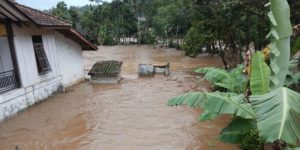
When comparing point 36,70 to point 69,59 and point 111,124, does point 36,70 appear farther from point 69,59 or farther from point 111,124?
point 111,124

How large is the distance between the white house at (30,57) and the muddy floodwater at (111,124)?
0.56m

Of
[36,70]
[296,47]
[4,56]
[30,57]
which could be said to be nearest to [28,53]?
[30,57]

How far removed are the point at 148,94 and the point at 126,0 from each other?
125 ft

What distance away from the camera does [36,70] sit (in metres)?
14.0

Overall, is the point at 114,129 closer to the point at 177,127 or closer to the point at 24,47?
the point at 177,127

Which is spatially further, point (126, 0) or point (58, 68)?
point (126, 0)

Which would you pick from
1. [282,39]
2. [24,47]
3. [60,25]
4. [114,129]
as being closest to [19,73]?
[24,47]

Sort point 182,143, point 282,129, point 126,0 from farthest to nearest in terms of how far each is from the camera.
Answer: point 126,0
point 182,143
point 282,129

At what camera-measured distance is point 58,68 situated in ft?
52.8

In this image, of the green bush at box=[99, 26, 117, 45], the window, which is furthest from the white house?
the green bush at box=[99, 26, 117, 45]

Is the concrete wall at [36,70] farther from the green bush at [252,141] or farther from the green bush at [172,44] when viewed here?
the green bush at [172,44]

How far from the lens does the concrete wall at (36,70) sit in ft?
40.4

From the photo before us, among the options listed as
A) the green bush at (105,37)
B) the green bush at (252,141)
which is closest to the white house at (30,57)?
the green bush at (252,141)

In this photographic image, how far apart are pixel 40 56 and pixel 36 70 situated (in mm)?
808
